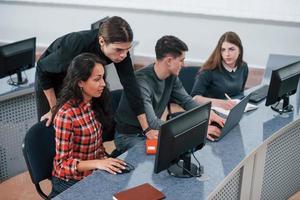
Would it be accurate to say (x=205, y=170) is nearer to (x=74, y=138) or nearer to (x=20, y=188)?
(x=74, y=138)

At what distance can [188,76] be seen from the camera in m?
3.47

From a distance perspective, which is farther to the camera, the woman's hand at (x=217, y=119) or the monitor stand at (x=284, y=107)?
the monitor stand at (x=284, y=107)

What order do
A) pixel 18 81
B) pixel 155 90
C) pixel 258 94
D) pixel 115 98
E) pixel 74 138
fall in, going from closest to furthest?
pixel 74 138 < pixel 155 90 < pixel 115 98 < pixel 258 94 < pixel 18 81

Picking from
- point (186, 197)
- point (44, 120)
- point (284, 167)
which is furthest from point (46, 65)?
point (284, 167)

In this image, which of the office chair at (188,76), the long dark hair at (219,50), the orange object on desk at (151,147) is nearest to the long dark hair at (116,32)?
the orange object on desk at (151,147)

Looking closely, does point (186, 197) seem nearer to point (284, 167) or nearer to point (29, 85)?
point (284, 167)

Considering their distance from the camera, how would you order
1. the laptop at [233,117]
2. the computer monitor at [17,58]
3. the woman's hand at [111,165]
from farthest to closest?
1. the computer monitor at [17,58]
2. the laptop at [233,117]
3. the woman's hand at [111,165]

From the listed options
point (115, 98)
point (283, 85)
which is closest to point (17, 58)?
point (115, 98)

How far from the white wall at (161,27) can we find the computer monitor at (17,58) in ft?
6.13

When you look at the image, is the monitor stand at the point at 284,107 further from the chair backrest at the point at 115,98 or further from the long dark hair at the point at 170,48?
the chair backrest at the point at 115,98

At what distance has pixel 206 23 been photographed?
188 inches

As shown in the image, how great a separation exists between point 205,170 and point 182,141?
237 mm

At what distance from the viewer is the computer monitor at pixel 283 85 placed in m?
2.64

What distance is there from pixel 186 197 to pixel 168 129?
299 mm
